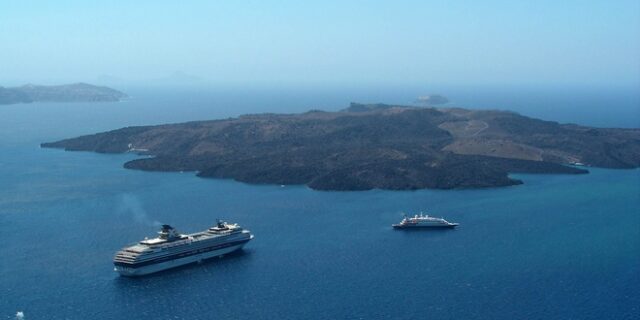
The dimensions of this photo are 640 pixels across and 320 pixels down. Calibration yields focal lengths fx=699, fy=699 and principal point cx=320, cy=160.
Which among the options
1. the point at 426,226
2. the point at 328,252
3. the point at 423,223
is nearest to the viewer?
the point at 328,252

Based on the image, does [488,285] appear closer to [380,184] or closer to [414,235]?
[414,235]

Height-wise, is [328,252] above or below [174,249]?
below

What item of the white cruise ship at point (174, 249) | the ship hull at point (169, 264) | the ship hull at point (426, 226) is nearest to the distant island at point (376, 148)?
the ship hull at point (426, 226)

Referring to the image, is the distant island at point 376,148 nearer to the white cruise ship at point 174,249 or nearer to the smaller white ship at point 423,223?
the smaller white ship at point 423,223

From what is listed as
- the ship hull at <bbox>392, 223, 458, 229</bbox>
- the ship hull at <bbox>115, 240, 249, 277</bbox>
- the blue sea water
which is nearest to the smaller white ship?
the ship hull at <bbox>392, 223, 458, 229</bbox>

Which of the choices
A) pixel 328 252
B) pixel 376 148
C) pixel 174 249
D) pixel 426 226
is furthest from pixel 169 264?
pixel 376 148

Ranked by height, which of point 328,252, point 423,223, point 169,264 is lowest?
point 169,264

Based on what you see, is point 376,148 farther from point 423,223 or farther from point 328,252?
point 328,252

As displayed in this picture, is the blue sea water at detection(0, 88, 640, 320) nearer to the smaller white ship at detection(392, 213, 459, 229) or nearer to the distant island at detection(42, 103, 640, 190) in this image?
the smaller white ship at detection(392, 213, 459, 229)
